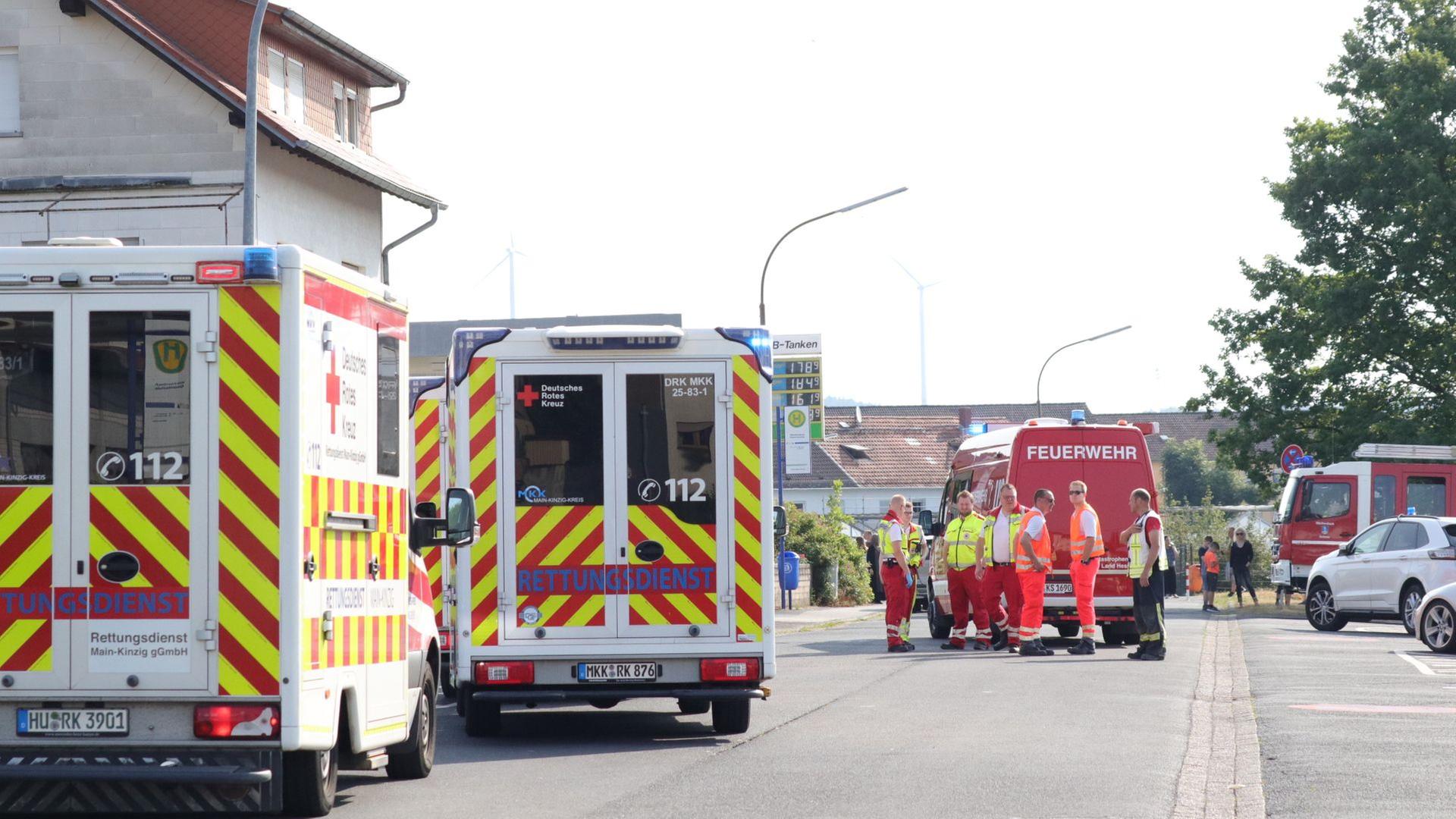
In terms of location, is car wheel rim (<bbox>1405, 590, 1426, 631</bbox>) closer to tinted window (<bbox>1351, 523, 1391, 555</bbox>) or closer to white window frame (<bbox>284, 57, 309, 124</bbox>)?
tinted window (<bbox>1351, 523, 1391, 555</bbox>)

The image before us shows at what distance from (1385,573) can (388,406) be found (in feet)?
69.2

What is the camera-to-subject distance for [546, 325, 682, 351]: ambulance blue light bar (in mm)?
12492

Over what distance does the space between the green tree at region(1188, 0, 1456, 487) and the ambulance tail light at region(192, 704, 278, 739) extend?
38140mm

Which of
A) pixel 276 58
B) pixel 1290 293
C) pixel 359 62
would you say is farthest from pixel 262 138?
pixel 1290 293

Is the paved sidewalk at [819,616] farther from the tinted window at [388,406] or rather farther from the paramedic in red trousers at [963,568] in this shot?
the tinted window at [388,406]

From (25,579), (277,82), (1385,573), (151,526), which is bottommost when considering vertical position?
(1385,573)

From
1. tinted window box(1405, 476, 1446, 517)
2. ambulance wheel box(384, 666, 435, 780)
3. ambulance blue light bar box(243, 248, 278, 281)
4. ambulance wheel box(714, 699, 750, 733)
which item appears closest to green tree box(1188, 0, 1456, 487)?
tinted window box(1405, 476, 1446, 517)

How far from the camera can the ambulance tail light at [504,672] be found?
12586 mm

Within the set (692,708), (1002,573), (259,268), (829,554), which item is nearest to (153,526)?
(259,268)

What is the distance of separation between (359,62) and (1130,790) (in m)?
27.1

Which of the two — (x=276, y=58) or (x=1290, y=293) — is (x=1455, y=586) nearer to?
(x=276, y=58)

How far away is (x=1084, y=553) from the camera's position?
20078 mm

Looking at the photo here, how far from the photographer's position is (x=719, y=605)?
12.6 meters

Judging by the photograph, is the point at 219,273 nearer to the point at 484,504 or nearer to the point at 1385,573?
the point at 484,504
